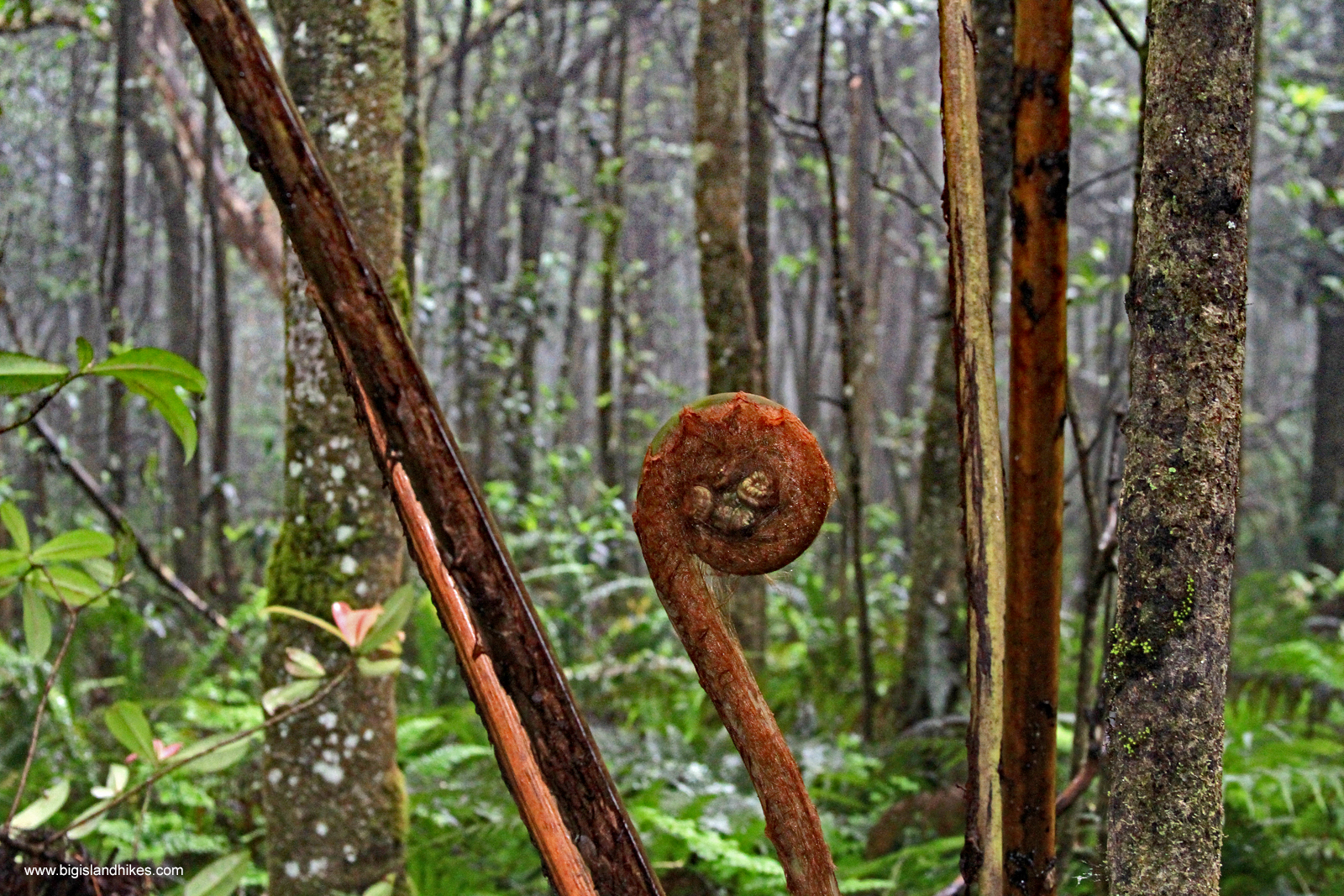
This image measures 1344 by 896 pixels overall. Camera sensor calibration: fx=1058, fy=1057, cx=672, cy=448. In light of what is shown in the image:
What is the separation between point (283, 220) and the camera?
1.85ft

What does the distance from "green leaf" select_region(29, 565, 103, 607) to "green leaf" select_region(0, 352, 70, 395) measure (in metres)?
0.39

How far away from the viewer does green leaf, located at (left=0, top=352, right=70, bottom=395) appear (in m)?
1.06

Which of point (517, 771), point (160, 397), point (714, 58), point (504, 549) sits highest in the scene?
point (714, 58)

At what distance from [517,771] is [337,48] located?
2.00 m

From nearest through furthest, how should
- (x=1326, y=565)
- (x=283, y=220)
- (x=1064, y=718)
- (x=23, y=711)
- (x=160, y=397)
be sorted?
1. (x=283, y=220)
2. (x=160, y=397)
3. (x=1064, y=718)
4. (x=23, y=711)
5. (x=1326, y=565)

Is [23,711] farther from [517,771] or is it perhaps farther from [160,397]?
[517,771]

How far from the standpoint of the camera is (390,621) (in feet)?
4.46

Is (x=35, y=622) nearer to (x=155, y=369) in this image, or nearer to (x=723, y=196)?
(x=155, y=369)

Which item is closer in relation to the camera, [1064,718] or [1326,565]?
[1064,718]

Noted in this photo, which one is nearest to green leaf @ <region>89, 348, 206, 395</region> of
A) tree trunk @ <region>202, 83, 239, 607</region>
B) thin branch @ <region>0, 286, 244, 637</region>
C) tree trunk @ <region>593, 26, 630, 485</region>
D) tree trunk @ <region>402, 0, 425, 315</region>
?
thin branch @ <region>0, 286, 244, 637</region>

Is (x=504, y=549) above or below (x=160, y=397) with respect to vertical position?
below

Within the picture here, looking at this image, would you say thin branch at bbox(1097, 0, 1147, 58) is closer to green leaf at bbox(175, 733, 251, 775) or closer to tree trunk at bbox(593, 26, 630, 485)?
green leaf at bbox(175, 733, 251, 775)

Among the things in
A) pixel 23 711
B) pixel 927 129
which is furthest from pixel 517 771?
pixel 927 129

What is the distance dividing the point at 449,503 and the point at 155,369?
73 centimetres
